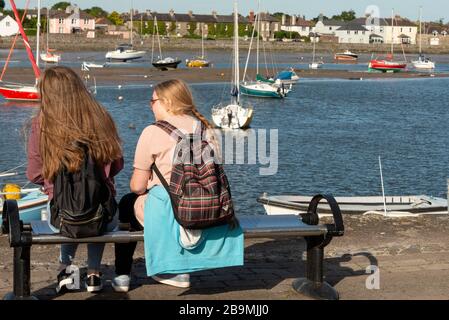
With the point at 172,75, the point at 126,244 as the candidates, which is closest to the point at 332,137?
the point at 126,244

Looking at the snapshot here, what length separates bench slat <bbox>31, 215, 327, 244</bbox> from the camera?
5547mm

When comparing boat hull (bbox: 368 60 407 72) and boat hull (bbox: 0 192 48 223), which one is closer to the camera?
boat hull (bbox: 0 192 48 223)

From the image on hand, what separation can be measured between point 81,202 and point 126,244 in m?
0.71

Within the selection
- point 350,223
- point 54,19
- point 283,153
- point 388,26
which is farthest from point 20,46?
point 350,223

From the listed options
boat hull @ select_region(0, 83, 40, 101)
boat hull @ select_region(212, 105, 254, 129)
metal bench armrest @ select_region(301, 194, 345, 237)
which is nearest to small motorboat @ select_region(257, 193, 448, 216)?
metal bench armrest @ select_region(301, 194, 345, 237)

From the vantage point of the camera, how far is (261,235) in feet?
19.3

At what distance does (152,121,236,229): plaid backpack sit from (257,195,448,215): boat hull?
36.0 feet

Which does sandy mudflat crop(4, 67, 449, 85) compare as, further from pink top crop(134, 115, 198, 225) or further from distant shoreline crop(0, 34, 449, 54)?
pink top crop(134, 115, 198, 225)

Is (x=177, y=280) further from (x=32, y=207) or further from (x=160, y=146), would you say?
(x=32, y=207)

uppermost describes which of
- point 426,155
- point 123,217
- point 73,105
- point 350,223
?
point 73,105

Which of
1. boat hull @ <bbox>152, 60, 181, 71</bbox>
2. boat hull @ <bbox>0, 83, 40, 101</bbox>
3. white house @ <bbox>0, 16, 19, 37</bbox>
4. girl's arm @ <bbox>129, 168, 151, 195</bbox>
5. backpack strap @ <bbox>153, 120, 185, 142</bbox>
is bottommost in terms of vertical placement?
boat hull @ <bbox>152, 60, 181, 71</bbox>

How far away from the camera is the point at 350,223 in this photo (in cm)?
852

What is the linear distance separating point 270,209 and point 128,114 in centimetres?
3044

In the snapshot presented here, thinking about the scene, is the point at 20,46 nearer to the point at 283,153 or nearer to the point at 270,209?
the point at 283,153
